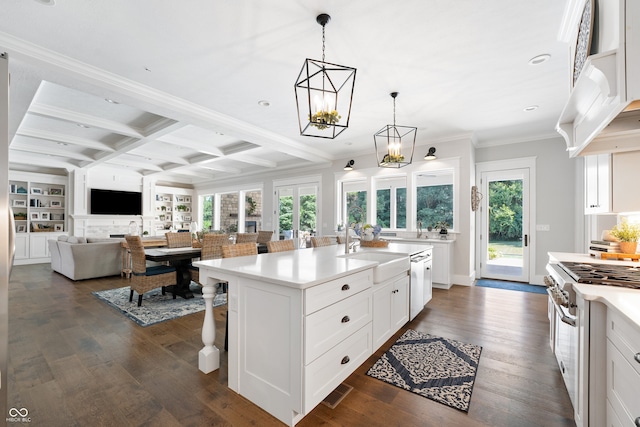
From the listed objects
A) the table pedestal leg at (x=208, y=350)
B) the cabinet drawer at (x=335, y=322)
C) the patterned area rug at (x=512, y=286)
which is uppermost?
the cabinet drawer at (x=335, y=322)

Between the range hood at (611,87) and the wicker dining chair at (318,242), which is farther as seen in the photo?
the wicker dining chair at (318,242)

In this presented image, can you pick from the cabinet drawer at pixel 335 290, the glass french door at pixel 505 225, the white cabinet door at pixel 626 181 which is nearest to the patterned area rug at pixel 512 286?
the glass french door at pixel 505 225

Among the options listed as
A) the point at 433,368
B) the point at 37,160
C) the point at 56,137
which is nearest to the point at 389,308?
the point at 433,368

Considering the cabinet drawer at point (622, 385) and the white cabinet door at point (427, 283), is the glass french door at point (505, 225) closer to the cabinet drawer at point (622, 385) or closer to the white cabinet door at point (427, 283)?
the white cabinet door at point (427, 283)

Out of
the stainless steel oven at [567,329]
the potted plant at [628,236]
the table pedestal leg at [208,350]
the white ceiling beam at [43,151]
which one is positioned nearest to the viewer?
the stainless steel oven at [567,329]

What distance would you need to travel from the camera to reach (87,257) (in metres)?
5.31

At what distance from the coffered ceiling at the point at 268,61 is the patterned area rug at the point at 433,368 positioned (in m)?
2.87

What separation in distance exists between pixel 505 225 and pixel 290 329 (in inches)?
218

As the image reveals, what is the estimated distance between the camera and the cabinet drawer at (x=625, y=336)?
3.33ft

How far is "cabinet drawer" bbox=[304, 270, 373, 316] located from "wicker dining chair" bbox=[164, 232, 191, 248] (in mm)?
3821

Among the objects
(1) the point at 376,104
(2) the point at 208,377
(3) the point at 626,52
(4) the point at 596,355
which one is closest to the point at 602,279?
(4) the point at 596,355

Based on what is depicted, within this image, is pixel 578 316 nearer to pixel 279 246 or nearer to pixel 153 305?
pixel 279 246

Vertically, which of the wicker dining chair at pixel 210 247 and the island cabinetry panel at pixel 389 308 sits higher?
the wicker dining chair at pixel 210 247

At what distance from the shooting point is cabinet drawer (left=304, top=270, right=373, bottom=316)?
5.32ft
